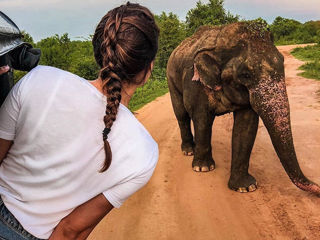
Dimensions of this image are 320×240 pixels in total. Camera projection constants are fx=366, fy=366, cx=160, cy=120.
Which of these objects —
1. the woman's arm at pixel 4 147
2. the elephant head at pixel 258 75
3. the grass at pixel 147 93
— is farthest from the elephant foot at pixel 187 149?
the woman's arm at pixel 4 147

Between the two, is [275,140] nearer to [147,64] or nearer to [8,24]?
[147,64]

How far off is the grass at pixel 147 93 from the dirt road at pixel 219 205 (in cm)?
435

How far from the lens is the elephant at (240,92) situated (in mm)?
3424

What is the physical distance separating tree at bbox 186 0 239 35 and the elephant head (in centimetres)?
1774

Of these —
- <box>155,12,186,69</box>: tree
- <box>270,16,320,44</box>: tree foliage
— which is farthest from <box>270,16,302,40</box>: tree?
<box>155,12,186,69</box>: tree

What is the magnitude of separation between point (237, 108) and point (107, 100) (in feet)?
9.90

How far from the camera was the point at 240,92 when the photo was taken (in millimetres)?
3871

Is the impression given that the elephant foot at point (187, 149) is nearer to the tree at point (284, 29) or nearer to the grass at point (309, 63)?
the grass at point (309, 63)

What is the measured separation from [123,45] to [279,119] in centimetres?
242

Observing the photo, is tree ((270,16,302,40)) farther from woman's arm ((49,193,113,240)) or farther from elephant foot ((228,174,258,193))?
woman's arm ((49,193,113,240))

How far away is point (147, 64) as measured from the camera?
140 centimetres

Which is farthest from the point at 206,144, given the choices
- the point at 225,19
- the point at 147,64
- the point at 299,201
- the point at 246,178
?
the point at 225,19

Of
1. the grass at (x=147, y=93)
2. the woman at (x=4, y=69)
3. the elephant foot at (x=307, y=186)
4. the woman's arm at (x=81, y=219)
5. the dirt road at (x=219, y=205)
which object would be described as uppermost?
the woman at (x=4, y=69)

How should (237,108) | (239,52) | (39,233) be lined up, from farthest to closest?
1. (237,108)
2. (239,52)
3. (39,233)
